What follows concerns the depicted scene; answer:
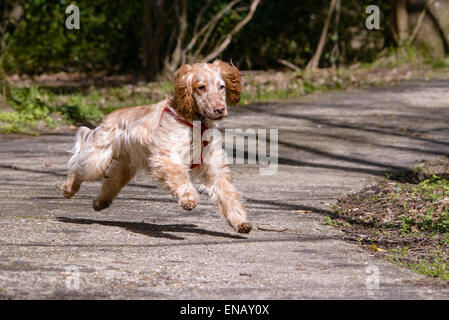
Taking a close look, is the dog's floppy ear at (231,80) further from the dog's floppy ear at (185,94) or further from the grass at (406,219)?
the grass at (406,219)

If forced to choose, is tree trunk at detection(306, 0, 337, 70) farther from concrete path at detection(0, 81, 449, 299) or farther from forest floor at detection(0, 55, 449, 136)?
concrete path at detection(0, 81, 449, 299)

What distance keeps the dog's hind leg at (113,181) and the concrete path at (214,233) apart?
0.33ft

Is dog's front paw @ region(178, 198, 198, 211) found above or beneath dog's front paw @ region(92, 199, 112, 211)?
above

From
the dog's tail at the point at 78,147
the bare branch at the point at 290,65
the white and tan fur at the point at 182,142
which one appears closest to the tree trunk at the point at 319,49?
the bare branch at the point at 290,65

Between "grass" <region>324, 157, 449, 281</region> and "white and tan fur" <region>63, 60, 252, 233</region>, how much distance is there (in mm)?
1079

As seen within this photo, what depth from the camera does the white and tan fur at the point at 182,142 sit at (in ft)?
20.4

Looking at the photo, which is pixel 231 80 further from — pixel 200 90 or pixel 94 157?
pixel 94 157

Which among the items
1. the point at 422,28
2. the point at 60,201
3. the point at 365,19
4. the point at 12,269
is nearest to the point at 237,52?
the point at 365,19

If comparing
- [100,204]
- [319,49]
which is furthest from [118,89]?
[100,204]

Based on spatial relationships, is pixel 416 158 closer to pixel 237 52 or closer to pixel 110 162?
pixel 110 162

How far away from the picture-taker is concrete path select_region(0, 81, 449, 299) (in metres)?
4.80

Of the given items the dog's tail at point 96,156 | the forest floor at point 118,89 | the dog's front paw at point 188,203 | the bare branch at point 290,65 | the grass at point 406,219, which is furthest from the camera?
the bare branch at point 290,65

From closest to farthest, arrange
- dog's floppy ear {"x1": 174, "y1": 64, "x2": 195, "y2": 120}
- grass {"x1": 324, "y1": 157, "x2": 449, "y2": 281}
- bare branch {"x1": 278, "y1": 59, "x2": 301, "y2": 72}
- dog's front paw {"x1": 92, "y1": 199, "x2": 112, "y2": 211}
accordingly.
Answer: grass {"x1": 324, "y1": 157, "x2": 449, "y2": 281}, dog's floppy ear {"x1": 174, "y1": 64, "x2": 195, "y2": 120}, dog's front paw {"x1": 92, "y1": 199, "x2": 112, "y2": 211}, bare branch {"x1": 278, "y1": 59, "x2": 301, "y2": 72}

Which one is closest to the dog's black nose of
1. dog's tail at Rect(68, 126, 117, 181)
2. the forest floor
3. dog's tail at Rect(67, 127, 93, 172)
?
dog's tail at Rect(68, 126, 117, 181)
